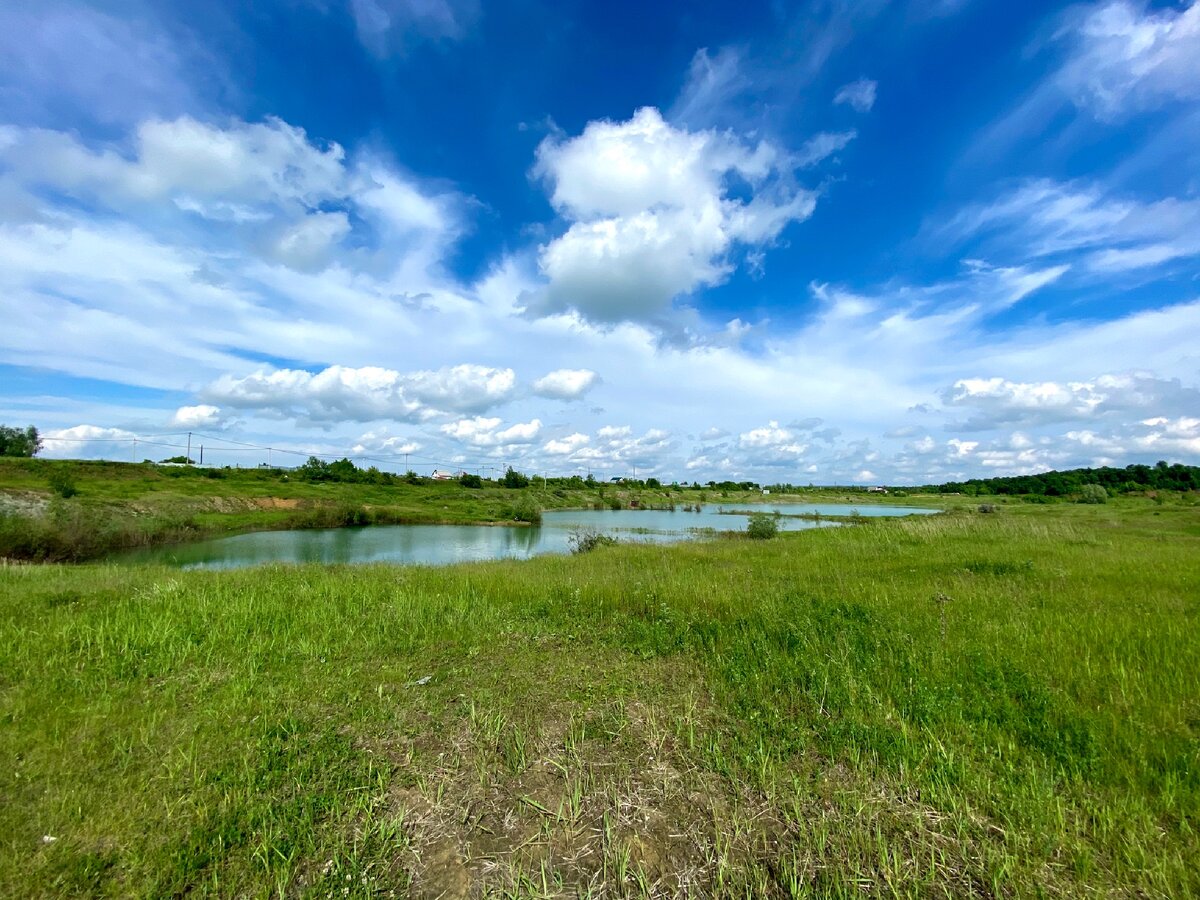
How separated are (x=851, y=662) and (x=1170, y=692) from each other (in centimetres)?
310

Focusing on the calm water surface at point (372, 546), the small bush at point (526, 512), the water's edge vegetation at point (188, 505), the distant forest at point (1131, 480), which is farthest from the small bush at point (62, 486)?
the distant forest at point (1131, 480)

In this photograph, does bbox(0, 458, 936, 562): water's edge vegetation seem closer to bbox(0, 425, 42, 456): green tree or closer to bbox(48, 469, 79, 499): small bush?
A: bbox(48, 469, 79, 499): small bush

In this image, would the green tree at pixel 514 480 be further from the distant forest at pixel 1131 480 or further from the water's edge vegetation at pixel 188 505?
the distant forest at pixel 1131 480

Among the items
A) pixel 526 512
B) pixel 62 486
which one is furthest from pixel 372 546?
pixel 526 512

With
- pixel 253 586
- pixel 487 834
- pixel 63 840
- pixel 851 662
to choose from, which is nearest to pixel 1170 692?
pixel 851 662

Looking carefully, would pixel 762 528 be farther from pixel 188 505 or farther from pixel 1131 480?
pixel 1131 480

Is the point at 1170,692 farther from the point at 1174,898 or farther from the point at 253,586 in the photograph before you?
the point at 253,586

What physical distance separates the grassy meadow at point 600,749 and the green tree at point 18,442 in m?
92.5

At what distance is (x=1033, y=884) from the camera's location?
10.4 feet

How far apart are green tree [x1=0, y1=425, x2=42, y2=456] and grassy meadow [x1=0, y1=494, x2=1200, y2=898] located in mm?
92520

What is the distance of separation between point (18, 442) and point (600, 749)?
105 m

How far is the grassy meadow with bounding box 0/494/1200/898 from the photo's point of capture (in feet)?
11.0

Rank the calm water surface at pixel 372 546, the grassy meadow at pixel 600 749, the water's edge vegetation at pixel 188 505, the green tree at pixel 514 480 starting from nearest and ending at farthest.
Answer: the grassy meadow at pixel 600 749, the water's edge vegetation at pixel 188 505, the calm water surface at pixel 372 546, the green tree at pixel 514 480

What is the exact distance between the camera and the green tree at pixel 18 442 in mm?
69750
